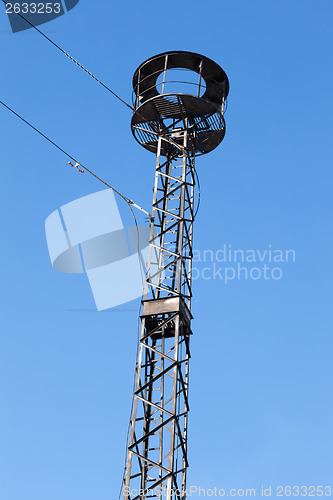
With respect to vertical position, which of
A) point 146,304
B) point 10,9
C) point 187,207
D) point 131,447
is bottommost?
point 131,447

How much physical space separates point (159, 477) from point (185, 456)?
32.3 inches

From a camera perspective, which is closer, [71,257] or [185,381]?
[185,381]

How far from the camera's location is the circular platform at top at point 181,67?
61.8 feet

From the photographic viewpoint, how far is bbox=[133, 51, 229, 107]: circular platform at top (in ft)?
61.8

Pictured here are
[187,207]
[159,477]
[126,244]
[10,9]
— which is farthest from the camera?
[126,244]

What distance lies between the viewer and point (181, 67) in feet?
62.3

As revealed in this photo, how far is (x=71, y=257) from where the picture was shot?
72.9 ft

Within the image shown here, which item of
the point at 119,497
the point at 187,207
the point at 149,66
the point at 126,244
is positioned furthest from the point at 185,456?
the point at 149,66

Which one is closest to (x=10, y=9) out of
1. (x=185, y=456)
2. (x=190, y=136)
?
(x=190, y=136)

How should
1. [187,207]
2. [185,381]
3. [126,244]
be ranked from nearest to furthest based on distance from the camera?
[185,381] < [187,207] < [126,244]

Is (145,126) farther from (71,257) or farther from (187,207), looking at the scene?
(71,257)

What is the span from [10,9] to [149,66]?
4.30 meters

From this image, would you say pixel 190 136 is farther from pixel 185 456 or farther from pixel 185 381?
pixel 185 456

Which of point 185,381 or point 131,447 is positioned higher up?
point 185,381
